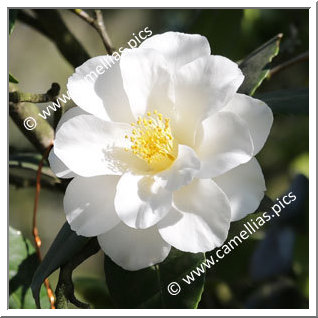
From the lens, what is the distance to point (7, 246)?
1.00 metres

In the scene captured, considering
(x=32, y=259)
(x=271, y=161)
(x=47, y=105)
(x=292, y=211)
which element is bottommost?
(x=271, y=161)

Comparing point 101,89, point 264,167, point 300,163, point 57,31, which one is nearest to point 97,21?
point 57,31

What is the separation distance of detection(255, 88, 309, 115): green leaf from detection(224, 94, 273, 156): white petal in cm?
18

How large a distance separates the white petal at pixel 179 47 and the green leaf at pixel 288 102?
0.18 m

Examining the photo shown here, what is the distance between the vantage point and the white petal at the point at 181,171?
77cm

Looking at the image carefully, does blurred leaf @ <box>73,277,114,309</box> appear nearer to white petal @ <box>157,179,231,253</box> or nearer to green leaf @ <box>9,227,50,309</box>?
green leaf @ <box>9,227,50,309</box>

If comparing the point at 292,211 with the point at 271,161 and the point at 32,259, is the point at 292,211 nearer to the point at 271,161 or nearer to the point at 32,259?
the point at 32,259

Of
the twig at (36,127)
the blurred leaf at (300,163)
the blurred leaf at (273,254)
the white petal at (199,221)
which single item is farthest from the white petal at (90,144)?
the blurred leaf at (300,163)

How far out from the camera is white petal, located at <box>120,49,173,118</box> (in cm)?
84

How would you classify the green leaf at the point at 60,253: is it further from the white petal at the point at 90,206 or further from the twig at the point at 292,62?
the twig at the point at 292,62

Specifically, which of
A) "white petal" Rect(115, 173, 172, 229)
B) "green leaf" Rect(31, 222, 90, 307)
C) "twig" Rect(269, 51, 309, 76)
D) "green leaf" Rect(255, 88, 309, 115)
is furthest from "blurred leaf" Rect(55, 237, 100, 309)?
"twig" Rect(269, 51, 309, 76)

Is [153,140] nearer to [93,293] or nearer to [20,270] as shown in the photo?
[20,270]
